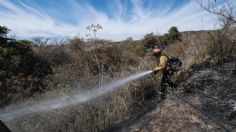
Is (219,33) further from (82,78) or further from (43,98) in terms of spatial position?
(43,98)

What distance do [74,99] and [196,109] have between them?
261 centimetres

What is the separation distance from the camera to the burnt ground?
20.8 ft

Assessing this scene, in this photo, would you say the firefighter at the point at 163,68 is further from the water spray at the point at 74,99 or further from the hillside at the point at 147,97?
the water spray at the point at 74,99

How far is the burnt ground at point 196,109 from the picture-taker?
6.34m

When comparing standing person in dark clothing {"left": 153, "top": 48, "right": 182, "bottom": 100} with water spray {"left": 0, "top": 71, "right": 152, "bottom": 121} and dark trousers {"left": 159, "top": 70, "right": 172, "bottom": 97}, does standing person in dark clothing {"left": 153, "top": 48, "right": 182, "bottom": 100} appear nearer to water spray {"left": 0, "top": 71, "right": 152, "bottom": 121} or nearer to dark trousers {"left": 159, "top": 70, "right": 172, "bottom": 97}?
dark trousers {"left": 159, "top": 70, "right": 172, "bottom": 97}

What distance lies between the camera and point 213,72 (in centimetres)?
876

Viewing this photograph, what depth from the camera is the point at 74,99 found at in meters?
7.28

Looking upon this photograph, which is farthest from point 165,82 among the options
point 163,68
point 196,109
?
point 196,109

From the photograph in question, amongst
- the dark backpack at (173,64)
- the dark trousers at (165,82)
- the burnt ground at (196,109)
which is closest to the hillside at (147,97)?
the burnt ground at (196,109)

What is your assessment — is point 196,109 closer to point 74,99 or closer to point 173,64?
point 173,64

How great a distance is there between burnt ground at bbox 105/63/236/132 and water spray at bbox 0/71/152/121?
3.21 ft

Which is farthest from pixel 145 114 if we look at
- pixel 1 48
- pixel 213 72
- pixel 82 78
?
pixel 1 48

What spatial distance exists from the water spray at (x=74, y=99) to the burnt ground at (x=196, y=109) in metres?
0.98

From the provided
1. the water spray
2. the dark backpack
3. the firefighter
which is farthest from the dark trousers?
the water spray
